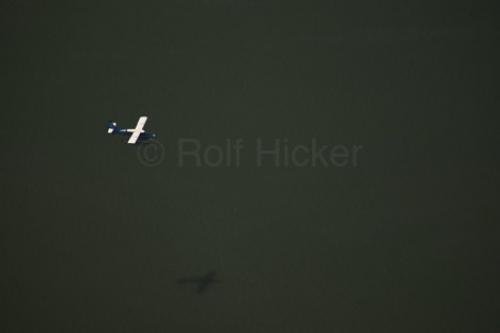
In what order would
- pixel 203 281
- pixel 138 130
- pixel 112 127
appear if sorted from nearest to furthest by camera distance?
pixel 138 130
pixel 112 127
pixel 203 281

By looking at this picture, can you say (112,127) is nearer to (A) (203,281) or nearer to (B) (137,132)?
(B) (137,132)

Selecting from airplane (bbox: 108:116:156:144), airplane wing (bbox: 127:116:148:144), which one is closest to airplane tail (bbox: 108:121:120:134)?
airplane (bbox: 108:116:156:144)

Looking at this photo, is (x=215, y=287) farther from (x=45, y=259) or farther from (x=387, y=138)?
(x=387, y=138)

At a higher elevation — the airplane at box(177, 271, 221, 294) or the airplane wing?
the airplane wing

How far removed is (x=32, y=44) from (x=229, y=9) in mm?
1118

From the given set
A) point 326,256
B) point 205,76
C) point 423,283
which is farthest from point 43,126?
point 423,283

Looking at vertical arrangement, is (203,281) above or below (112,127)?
below

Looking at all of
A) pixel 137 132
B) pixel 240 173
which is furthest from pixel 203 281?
pixel 137 132

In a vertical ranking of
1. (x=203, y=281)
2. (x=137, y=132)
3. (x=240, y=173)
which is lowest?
(x=203, y=281)

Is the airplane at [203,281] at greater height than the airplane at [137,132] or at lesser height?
lesser

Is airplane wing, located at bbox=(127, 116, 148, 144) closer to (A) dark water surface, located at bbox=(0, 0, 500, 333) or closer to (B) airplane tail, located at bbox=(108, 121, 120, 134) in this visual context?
(B) airplane tail, located at bbox=(108, 121, 120, 134)

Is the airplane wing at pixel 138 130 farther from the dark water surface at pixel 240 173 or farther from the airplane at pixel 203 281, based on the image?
the airplane at pixel 203 281

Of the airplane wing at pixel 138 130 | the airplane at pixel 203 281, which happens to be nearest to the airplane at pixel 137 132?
the airplane wing at pixel 138 130

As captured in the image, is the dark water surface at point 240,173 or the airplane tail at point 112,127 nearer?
the airplane tail at point 112,127
